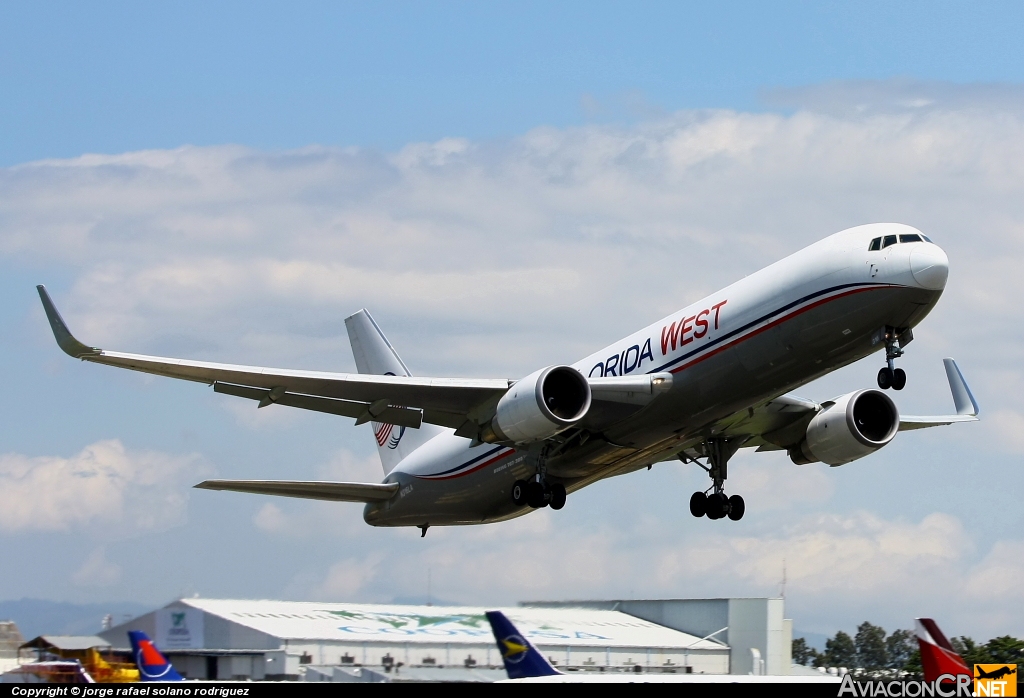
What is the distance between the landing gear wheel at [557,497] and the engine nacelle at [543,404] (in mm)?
2975

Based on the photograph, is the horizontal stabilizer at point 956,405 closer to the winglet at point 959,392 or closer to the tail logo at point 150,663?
the winglet at point 959,392

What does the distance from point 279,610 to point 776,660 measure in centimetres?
1639

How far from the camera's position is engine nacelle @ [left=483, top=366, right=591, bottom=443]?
28.6 m

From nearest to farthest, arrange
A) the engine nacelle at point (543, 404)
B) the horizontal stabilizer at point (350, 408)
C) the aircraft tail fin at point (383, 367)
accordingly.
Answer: the engine nacelle at point (543, 404) → the horizontal stabilizer at point (350, 408) → the aircraft tail fin at point (383, 367)

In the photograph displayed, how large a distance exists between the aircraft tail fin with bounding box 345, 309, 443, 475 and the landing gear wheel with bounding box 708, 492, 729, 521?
28.8ft

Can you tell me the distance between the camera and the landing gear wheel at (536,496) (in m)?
31.7

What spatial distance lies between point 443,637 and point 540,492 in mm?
9595

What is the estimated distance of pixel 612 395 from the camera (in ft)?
95.0

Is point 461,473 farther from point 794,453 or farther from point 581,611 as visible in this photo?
point 581,611

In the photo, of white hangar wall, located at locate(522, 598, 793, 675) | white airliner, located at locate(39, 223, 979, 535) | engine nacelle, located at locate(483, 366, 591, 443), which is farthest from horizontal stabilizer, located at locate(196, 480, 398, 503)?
white hangar wall, located at locate(522, 598, 793, 675)

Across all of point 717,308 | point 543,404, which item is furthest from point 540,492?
point 717,308

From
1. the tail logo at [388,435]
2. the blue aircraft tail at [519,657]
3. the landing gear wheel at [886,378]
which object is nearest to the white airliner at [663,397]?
the landing gear wheel at [886,378]

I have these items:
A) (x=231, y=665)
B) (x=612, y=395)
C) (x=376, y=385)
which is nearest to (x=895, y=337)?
(x=612, y=395)

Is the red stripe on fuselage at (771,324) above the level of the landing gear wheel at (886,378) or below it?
above
